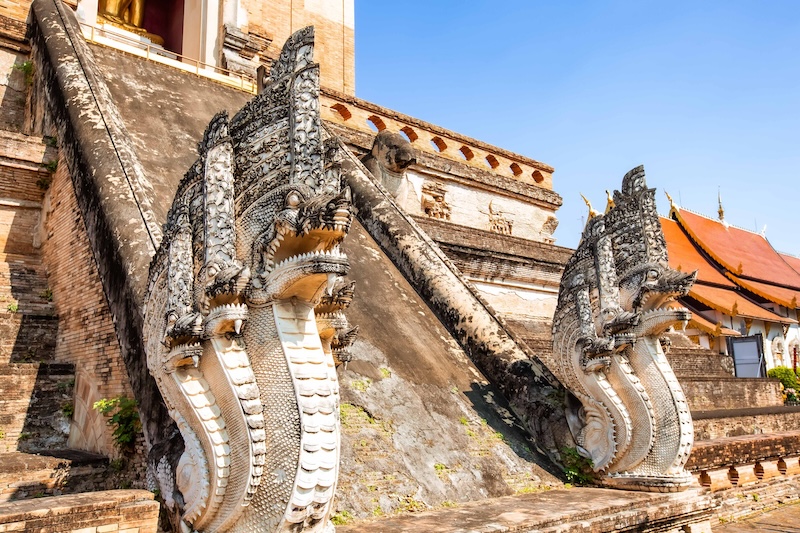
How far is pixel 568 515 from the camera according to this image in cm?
419

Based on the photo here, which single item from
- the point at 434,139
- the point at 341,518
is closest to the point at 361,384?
the point at 341,518

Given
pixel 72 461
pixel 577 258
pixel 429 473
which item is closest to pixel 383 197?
pixel 577 258

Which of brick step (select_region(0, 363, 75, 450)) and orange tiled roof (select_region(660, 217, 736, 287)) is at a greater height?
orange tiled roof (select_region(660, 217, 736, 287))

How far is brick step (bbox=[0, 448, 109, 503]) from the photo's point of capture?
4145mm

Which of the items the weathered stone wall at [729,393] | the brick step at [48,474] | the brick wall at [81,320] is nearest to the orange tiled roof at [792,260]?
the weathered stone wall at [729,393]

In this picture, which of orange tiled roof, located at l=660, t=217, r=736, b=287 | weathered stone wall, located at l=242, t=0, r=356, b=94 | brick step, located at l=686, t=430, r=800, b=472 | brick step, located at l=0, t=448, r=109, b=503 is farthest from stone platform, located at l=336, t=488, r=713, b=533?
orange tiled roof, located at l=660, t=217, r=736, b=287

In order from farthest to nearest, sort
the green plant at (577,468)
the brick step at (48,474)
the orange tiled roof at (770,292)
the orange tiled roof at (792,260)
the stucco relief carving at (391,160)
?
the orange tiled roof at (792,260), the orange tiled roof at (770,292), the stucco relief carving at (391,160), the green plant at (577,468), the brick step at (48,474)

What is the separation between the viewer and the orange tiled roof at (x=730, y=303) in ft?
75.3

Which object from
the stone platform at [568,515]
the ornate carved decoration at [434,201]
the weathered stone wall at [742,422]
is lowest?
the stone platform at [568,515]

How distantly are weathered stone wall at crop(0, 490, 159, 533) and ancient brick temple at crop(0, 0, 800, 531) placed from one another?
0.04 ft

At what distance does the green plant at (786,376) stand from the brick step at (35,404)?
2059 centimetres

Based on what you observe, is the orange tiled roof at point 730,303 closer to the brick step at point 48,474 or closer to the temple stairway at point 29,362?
the temple stairway at point 29,362

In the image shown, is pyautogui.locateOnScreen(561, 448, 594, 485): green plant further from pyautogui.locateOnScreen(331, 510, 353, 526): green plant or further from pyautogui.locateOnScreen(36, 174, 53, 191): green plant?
pyautogui.locateOnScreen(36, 174, 53, 191): green plant

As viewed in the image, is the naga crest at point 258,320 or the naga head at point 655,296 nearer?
the naga crest at point 258,320
